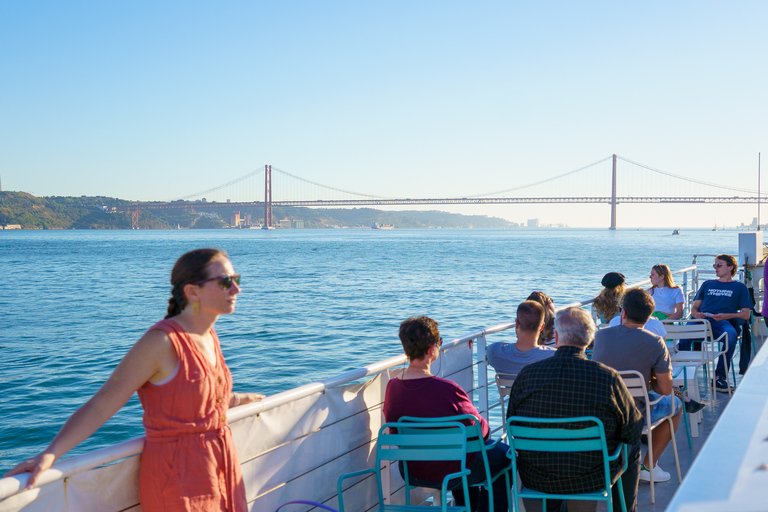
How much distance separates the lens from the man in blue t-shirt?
454cm

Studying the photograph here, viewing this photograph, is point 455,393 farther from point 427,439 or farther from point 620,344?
point 620,344

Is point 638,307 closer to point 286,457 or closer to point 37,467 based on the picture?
point 286,457

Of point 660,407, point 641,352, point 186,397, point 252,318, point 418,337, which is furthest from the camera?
point 252,318

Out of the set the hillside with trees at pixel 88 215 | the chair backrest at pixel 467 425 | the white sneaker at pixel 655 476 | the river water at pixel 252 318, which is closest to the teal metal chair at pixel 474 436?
the chair backrest at pixel 467 425

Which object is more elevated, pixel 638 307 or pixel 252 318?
pixel 638 307

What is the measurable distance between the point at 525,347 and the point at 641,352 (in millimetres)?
459

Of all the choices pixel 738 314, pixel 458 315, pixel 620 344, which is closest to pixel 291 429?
pixel 620 344

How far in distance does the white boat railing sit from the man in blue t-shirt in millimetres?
2610

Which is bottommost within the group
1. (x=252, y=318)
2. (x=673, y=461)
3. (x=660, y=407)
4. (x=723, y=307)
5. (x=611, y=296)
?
(x=252, y=318)

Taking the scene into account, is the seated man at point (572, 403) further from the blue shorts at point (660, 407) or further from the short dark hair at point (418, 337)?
the blue shorts at point (660, 407)

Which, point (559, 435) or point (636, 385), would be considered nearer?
point (559, 435)

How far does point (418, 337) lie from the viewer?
2.31m

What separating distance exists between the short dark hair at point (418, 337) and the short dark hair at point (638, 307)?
3.22 ft

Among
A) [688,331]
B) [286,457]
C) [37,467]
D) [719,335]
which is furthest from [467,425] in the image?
[719,335]
